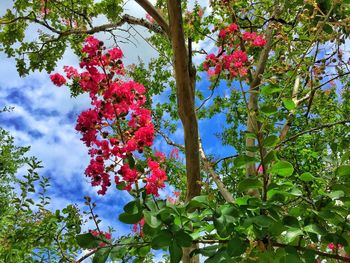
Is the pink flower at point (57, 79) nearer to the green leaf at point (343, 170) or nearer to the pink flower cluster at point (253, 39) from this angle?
the green leaf at point (343, 170)

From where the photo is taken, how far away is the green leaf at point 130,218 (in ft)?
4.08

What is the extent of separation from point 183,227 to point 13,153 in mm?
9237

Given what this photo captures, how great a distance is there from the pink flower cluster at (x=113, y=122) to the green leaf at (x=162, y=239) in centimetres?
55

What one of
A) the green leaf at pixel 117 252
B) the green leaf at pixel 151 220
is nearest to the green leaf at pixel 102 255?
the green leaf at pixel 117 252

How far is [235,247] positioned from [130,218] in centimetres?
34

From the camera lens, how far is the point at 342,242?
1389 millimetres

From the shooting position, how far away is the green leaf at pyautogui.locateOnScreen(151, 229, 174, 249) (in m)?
1.22

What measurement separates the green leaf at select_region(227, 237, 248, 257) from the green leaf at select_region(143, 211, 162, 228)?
254mm

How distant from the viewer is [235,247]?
127 cm

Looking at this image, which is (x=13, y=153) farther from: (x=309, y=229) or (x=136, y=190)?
(x=309, y=229)

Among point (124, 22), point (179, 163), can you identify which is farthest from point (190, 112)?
point (179, 163)

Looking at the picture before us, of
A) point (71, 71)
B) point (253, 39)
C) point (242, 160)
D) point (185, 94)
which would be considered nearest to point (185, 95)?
point (185, 94)

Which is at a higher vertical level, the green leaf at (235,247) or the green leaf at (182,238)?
the green leaf at (182,238)

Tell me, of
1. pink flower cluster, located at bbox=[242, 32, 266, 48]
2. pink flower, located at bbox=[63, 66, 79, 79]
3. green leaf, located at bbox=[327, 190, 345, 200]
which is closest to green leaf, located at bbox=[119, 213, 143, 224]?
green leaf, located at bbox=[327, 190, 345, 200]
